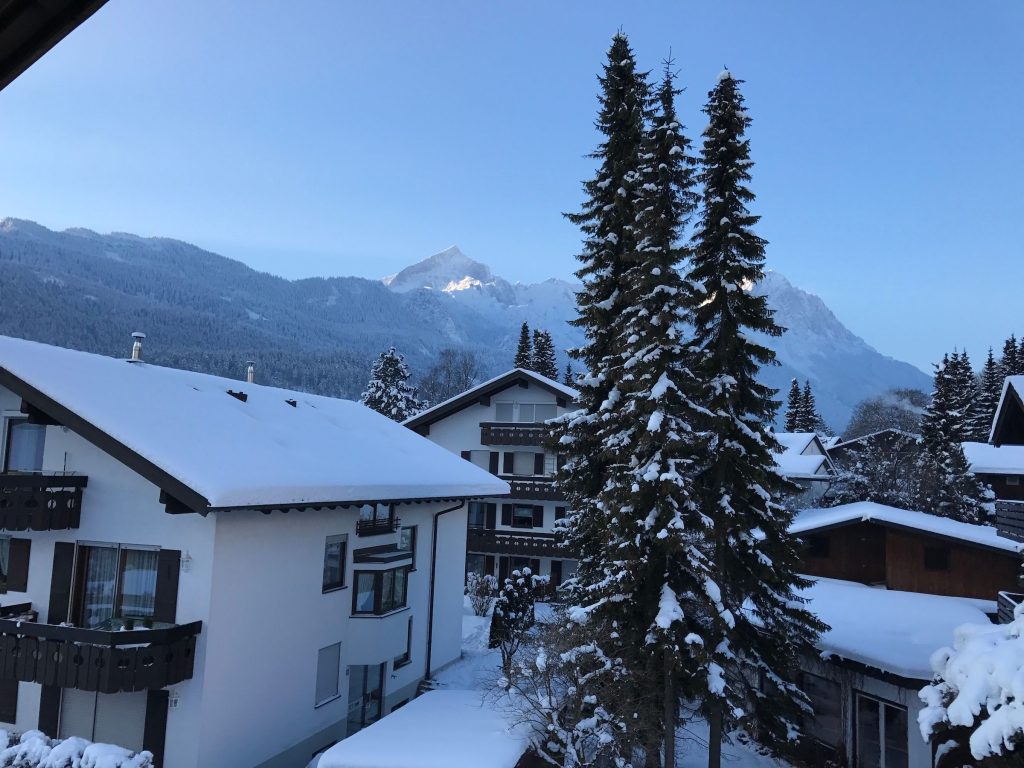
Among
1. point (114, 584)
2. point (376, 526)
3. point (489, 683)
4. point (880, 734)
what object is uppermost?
point (376, 526)

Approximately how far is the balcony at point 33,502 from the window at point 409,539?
969 centimetres

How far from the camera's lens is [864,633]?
18.5m

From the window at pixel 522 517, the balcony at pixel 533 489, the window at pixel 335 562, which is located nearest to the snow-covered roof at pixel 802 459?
the window at pixel 522 517

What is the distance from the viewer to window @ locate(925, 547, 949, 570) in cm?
2381

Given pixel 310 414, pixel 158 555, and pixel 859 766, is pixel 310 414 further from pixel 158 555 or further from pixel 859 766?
pixel 859 766

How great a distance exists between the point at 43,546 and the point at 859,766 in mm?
20909

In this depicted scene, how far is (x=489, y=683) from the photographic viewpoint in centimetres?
2120

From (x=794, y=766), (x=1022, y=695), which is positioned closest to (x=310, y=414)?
(x=794, y=766)

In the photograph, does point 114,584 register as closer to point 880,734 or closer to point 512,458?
point 880,734

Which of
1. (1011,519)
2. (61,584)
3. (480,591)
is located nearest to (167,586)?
(61,584)

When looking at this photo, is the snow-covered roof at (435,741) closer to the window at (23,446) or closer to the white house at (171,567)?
the white house at (171,567)

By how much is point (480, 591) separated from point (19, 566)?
78.3 ft

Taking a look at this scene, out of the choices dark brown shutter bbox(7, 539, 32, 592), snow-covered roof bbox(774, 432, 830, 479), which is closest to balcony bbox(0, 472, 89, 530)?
dark brown shutter bbox(7, 539, 32, 592)

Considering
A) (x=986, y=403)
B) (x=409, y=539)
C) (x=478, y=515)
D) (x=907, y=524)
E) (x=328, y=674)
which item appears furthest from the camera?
(x=986, y=403)
